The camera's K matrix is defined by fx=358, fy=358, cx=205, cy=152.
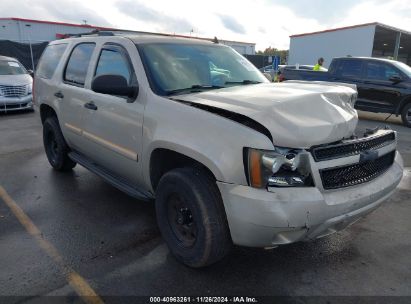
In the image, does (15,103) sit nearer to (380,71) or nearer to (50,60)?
(50,60)

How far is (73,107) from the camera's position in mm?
4309

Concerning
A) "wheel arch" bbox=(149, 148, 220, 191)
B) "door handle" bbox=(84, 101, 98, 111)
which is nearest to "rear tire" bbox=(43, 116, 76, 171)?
"door handle" bbox=(84, 101, 98, 111)

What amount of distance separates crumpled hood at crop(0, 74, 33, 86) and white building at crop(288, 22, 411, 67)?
69.0 feet

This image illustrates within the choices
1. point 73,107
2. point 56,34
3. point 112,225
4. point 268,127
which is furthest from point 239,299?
point 56,34

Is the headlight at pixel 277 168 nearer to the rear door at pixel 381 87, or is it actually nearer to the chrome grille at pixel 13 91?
the rear door at pixel 381 87

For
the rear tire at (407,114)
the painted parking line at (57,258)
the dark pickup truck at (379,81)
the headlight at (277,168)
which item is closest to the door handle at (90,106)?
the painted parking line at (57,258)

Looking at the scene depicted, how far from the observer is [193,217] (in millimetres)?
2689

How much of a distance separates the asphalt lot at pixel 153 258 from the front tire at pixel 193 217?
0.66 ft

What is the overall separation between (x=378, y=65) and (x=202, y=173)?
9581 millimetres

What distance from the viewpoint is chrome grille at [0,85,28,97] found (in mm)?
10570

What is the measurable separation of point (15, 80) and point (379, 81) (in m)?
10.8

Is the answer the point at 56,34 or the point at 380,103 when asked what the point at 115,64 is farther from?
the point at 56,34

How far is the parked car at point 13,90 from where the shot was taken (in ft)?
34.8

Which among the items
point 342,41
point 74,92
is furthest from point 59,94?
point 342,41
